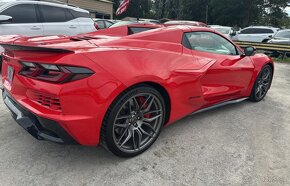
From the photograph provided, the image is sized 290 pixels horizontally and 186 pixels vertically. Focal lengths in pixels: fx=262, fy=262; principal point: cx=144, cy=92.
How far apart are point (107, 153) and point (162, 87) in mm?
912

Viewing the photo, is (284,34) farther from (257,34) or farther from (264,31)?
(264,31)

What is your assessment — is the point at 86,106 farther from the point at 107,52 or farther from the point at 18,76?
the point at 18,76

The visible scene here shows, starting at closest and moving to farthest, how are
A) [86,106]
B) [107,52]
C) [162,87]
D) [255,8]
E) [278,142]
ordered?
[86,106], [107,52], [162,87], [278,142], [255,8]

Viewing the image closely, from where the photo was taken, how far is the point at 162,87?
109 inches

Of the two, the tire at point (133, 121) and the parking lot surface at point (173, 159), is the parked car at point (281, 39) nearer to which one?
the parking lot surface at point (173, 159)

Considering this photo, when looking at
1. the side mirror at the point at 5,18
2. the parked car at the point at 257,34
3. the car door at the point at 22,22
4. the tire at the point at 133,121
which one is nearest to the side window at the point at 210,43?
the tire at the point at 133,121

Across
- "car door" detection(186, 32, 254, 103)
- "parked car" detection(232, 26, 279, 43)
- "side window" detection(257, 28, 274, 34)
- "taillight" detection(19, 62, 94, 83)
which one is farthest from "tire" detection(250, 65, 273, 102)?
"side window" detection(257, 28, 274, 34)

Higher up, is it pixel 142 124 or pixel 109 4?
pixel 109 4

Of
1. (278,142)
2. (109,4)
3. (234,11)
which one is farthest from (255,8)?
(278,142)

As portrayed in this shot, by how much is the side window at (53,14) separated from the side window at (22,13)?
27cm

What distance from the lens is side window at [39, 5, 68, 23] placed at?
6.48 metres

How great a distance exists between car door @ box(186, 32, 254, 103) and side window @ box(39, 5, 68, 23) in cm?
451

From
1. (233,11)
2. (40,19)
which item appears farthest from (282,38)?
(233,11)

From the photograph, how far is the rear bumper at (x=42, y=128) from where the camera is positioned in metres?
2.19
